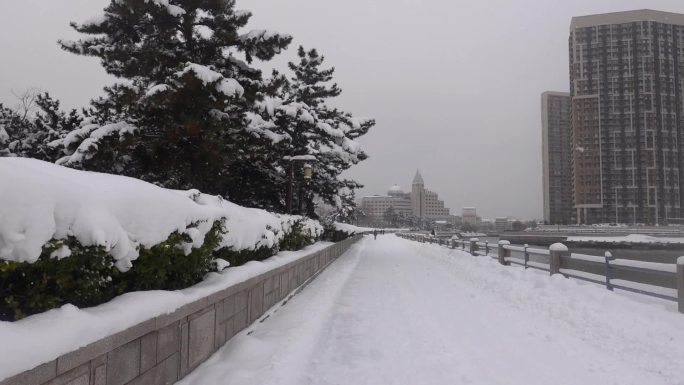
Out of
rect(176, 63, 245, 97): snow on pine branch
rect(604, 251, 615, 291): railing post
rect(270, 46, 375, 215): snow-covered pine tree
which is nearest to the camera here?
rect(604, 251, 615, 291): railing post

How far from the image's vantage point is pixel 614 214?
99.4m

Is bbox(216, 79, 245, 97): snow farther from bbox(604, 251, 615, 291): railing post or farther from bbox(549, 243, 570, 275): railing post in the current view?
bbox(604, 251, 615, 291): railing post

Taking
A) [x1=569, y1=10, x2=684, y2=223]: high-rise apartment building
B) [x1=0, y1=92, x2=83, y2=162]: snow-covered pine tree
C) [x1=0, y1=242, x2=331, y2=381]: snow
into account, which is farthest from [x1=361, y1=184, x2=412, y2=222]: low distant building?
[x1=0, y1=242, x2=331, y2=381]: snow

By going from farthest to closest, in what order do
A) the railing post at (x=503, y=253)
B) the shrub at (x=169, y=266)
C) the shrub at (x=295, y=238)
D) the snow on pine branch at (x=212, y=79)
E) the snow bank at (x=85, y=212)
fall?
the railing post at (x=503, y=253) < the snow on pine branch at (x=212, y=79) < the shrub at (x=295, y=238) < the shrub at (x=169, y=266) < the snow bank at (x=85, y=212)

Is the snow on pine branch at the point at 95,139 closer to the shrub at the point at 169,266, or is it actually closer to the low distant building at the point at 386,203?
the shrub at the point at 169,266

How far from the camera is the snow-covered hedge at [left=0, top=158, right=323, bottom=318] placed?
2689 mm

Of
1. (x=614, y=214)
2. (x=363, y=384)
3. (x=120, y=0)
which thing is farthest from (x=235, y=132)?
(x=614, y=214)

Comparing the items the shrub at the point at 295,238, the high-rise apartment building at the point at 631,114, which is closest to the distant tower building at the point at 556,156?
the high-rise apartment building at the point at 631,114

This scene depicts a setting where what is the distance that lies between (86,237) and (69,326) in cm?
61

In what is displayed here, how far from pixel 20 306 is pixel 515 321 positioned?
23.0 feet

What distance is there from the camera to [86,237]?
3.06 m

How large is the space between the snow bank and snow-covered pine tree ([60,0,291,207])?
9.12m

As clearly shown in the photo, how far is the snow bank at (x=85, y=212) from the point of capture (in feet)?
8.70

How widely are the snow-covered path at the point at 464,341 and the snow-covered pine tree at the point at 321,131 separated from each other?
1467cm
